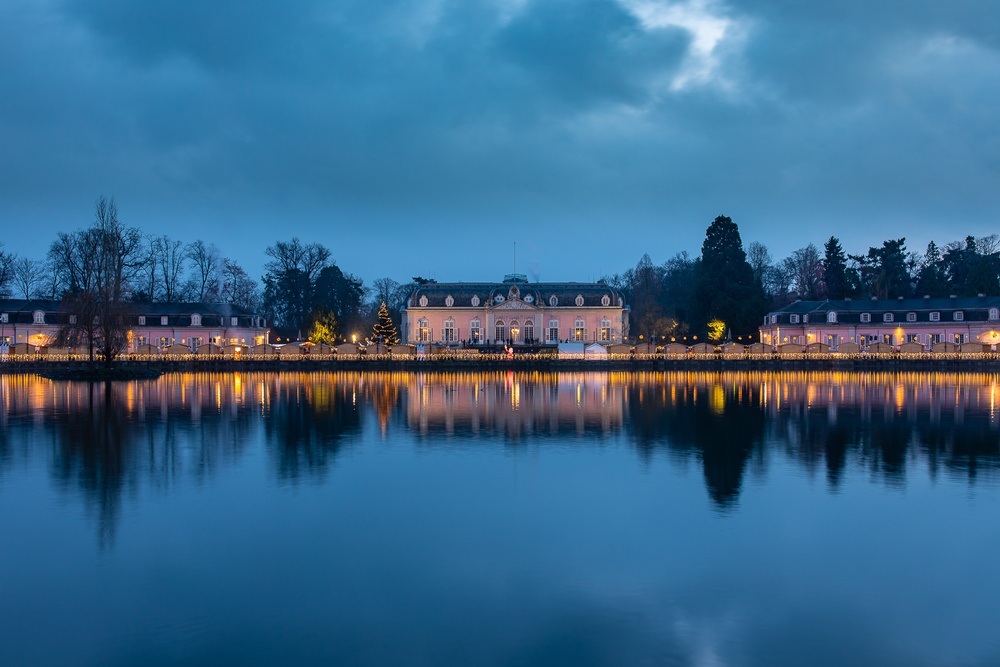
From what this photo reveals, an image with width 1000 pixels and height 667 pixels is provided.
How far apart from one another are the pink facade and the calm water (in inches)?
2164

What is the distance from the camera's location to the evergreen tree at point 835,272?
272ft

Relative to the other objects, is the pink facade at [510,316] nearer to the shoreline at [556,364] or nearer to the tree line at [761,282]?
the tree line at [761,282]

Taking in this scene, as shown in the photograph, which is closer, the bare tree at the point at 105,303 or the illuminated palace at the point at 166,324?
the bare tree at the point at 105,303

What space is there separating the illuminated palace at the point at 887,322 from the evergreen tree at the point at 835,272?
11.5m

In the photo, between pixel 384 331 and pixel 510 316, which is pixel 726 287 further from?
pixel 384 331

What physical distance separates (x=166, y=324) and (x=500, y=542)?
→ 207ft

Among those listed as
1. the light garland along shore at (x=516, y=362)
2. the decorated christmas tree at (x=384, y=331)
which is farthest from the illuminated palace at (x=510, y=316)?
the light garland along shore at (x=516, y=362)

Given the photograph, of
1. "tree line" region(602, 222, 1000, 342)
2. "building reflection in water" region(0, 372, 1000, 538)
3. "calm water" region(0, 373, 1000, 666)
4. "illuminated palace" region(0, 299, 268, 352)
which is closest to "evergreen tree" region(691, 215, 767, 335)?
"tree line" region(602, 222, 1000, 342)

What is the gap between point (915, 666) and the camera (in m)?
8.45

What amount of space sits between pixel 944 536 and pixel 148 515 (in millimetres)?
12702

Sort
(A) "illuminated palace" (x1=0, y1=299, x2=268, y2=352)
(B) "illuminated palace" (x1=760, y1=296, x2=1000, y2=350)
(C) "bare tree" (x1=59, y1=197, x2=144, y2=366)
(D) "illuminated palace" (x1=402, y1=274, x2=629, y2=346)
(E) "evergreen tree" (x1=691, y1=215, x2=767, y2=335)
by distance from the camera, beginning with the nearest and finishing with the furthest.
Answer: (C) "bare tree" (x1=59, y1=197, x2=144, y2=366)
(A) "illuminated palace" (x1=0, y1=299, x2=268, y2=352)
(B) "illuminated palace" (x1=760, y1=296, x2=1000, y2=350)
(E) "evergreen tree" (x1=691, y1=215, x2=767, y2=335)
(D) "illuminated palace" (x1=402, y1=274, x2=629, y2=346)

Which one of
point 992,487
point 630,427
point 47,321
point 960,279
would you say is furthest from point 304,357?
point 960,279

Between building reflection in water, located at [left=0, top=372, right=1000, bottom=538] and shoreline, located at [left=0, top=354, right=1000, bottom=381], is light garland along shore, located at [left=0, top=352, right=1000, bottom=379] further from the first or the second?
building reflection in water, located at [left=0, top=372, right=1000, bottom=538]

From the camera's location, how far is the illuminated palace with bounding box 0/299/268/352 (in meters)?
64.7
